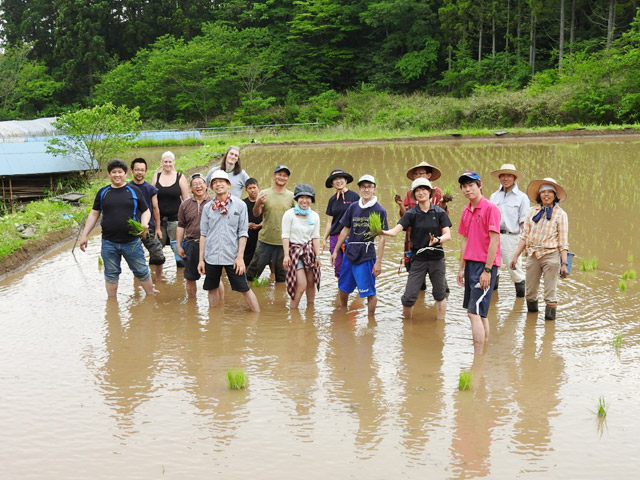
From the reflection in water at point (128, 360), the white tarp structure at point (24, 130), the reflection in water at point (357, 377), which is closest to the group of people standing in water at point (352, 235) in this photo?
the reflection in water at point (357, 377)

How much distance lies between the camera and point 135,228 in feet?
25.2

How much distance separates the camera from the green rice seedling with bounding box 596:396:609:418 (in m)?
4.67

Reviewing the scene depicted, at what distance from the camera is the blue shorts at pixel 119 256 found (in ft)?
25.8

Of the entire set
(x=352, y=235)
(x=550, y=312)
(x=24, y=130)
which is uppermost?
(x=24, y=130)

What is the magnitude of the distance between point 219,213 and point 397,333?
2.29 metres

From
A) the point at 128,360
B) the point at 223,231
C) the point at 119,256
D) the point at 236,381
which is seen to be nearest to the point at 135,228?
the point at 119,256

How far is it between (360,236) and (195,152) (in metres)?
22.3

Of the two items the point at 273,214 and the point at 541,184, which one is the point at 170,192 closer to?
the point at 273,214

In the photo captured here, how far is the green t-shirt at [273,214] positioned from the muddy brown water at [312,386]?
0.71 m

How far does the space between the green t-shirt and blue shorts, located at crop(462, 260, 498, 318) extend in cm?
275

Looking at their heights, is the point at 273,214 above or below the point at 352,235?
above

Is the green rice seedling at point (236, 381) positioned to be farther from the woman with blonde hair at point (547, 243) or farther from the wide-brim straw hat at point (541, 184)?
the wide-brim straw hat at point (541, 184)

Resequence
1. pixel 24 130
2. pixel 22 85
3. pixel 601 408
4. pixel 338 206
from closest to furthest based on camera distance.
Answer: pixel 601 408, pixel 338 206, pixel 24 130, pixel 22 85

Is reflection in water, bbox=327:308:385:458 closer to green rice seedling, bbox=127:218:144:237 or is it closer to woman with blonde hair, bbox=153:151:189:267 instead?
green rice seedling, bbox=127:218:144:237
